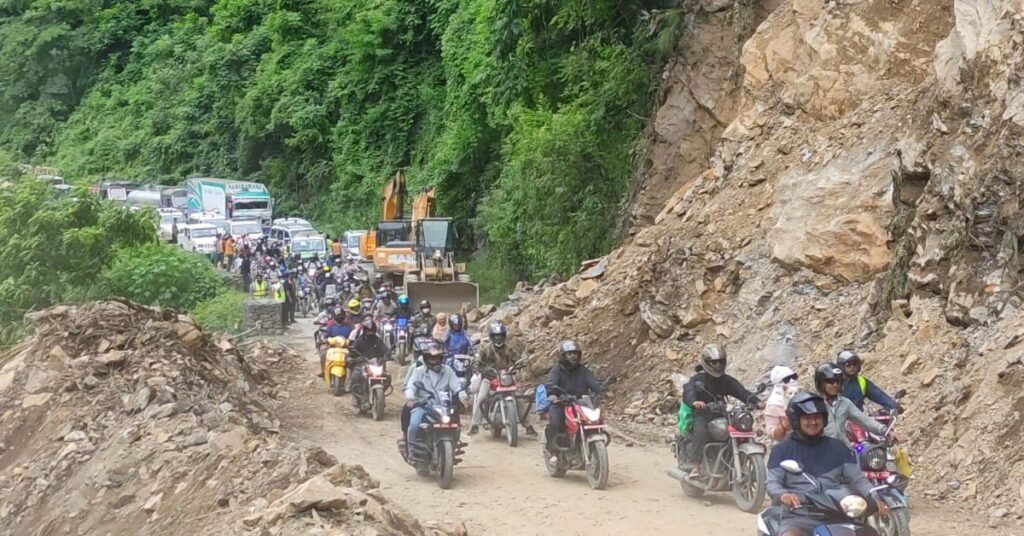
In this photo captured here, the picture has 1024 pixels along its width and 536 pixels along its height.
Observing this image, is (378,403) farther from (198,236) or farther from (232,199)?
(232,199)

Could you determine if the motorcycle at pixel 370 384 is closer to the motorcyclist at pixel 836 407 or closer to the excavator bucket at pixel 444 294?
the motorcyclist at pixel 836 407

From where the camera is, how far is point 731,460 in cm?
1180

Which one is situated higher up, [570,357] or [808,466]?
[808,466]

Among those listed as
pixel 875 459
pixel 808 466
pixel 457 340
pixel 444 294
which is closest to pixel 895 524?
pixel 875 459

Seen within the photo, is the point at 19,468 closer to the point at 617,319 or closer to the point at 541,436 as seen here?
the point at 541,436

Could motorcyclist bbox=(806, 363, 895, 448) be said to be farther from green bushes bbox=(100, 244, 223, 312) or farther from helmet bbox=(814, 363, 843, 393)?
green bushes bbox=(100, 244, 223, 312)

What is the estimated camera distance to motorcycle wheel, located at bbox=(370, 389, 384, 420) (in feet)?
60.1

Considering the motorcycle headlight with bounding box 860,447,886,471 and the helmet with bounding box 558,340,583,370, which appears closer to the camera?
the motorcycle headlight with bounding box 860,447,886,471

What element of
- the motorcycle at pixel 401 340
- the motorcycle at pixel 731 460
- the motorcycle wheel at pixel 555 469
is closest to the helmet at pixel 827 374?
the motorcycle at pixel 731 460

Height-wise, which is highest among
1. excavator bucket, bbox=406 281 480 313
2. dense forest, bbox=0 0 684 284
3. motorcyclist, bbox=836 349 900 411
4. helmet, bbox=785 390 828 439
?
dense forest, bbox=0 0 684 284

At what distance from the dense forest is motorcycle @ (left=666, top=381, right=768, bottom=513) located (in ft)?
47.6

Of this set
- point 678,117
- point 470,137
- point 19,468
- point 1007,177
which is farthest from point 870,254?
point 470,137

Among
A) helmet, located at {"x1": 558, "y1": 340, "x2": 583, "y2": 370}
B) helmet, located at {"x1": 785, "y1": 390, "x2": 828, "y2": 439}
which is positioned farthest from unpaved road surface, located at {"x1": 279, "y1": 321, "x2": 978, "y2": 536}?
helmet, located at {"x1": 785, "y1": 390, "x2": 828, "y2": 439}

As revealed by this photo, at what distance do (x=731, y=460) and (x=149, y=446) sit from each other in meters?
6.22
